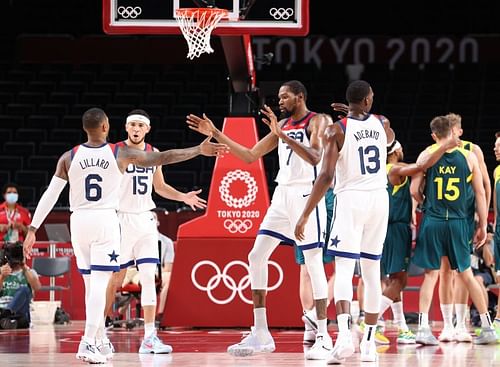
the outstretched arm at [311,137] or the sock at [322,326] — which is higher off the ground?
the outstretched arm at [311,137]

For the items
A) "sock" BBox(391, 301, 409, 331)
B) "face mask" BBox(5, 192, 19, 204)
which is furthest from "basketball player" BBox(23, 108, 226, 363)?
"face mask" BBox(5, 192, 19, 204)

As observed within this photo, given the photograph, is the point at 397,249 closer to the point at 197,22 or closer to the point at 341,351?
the point at 341,351

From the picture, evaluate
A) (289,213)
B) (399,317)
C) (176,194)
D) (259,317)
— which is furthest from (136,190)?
(399,317)

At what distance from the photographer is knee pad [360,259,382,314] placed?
296 inches

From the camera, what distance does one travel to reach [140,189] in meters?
9.16

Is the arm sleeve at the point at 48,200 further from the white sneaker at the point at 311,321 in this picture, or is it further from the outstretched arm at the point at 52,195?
the white sneaker at the point at 311,321

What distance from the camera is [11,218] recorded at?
1528 centimetres

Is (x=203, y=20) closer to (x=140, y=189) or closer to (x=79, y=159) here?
(x=140, y=189)

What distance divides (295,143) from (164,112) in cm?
1530

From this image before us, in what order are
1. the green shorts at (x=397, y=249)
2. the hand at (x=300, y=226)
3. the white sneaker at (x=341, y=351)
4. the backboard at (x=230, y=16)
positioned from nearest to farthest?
the white sneaker at (x=341, y=351)
the hand at (x=300, y=226)
the green shorts at (x=397, y=249)
the backboard at (x=230, y=16)

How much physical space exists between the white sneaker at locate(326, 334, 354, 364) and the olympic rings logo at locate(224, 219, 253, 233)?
456 cm

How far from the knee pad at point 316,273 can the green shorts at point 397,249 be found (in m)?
1.80

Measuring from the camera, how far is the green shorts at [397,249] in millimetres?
9695

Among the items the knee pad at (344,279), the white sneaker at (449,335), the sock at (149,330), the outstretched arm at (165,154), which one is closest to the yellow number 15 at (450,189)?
the white sneaker at (449,335)
